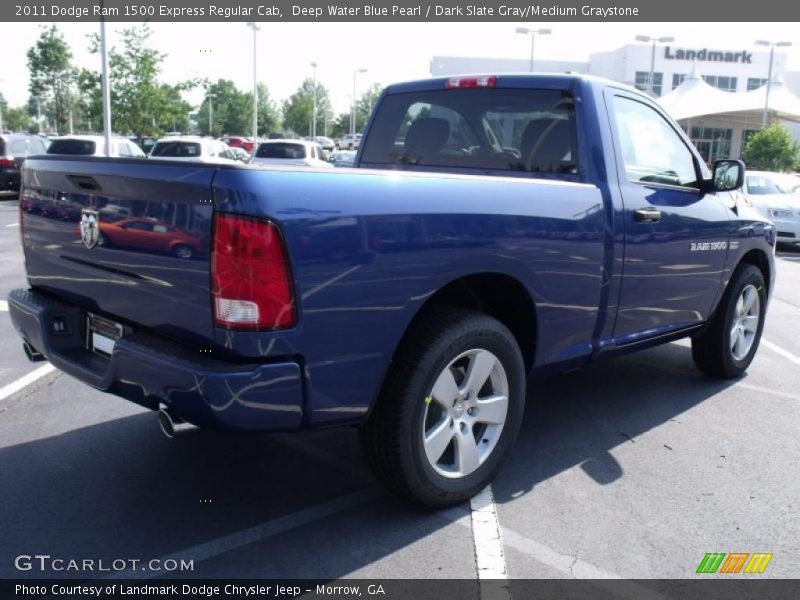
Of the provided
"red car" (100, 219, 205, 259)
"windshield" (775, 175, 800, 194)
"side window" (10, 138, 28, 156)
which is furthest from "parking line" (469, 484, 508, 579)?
"side window" (10, 138, 28, 156)

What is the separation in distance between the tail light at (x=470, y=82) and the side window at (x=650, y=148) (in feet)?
2.49

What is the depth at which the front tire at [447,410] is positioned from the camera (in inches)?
124

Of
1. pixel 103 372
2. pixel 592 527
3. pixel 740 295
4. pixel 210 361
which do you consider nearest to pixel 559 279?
pixel 592 527

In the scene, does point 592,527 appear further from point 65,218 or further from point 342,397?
point 65,218

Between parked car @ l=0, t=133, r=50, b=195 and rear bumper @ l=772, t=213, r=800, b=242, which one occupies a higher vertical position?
parked car @ l=0, t=133, r=50, b=195

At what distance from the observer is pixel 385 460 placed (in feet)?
10.5

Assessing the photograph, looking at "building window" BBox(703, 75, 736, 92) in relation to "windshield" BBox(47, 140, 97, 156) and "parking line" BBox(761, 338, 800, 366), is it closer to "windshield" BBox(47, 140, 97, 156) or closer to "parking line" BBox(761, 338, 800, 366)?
"windshield" BBox(47, 140, 97, 156)

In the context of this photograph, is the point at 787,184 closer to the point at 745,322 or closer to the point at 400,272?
the point at 745,322

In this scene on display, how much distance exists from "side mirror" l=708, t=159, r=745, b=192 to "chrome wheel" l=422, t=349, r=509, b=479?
237 cm

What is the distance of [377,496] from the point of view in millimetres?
3617

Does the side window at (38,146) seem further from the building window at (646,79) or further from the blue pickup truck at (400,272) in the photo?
the building window at (646,79)

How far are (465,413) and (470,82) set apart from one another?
2.28 m

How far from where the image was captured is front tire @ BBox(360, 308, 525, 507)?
3150 millimetres

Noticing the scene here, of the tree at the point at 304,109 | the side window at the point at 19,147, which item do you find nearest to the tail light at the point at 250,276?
the side window at the point at 19,147
